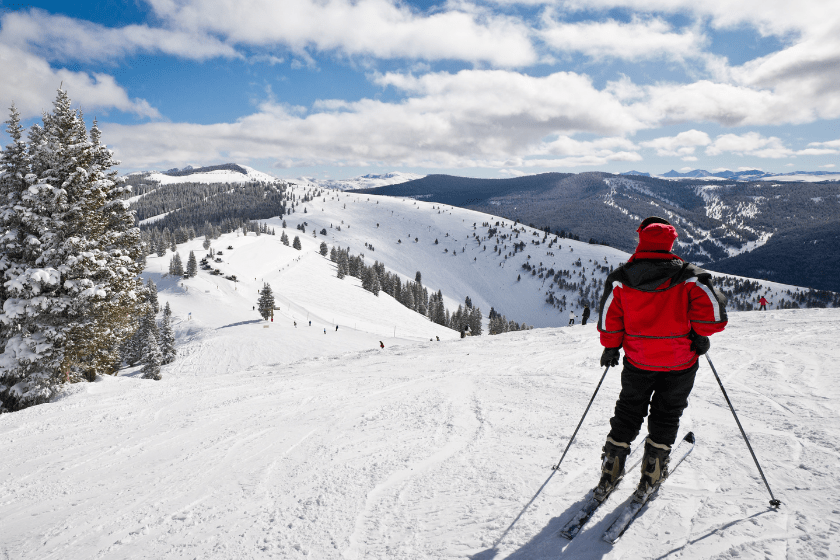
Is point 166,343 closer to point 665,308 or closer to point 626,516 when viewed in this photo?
point 626,516

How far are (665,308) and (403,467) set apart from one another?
3.42 metres

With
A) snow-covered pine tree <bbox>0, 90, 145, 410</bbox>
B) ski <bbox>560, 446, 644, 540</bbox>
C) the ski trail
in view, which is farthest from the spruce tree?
ski <bbox>560, 446, 644, 540</bbox>

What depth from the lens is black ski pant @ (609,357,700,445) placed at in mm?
3570

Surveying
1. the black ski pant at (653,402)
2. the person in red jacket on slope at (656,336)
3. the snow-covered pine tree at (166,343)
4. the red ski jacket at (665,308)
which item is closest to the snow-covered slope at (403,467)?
the person in red jacket on slope at (656,336)

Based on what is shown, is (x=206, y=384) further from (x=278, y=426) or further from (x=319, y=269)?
(x=319, y=269)

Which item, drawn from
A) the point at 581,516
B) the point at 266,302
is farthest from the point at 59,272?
the point at 266,302

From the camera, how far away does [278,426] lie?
6.56 metres

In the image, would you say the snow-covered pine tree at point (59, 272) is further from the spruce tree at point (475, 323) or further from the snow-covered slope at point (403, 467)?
the spruce tree at point (475, 323)

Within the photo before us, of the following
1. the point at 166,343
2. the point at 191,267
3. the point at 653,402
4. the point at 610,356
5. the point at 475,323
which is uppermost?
the point at 610,356

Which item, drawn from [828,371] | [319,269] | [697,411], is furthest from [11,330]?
[319,269]

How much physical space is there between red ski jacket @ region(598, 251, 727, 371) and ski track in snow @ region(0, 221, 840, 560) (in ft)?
4.73

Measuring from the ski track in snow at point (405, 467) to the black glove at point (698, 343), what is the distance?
1.46m

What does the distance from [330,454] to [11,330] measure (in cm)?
1282

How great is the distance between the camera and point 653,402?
3.71 meters
